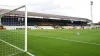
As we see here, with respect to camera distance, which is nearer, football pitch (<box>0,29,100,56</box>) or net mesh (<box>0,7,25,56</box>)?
football pitch (<box>0,29,100,56</box>)

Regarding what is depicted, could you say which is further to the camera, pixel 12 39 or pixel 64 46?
pixel 12 39

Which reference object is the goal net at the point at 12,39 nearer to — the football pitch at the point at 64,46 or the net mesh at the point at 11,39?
the net mesh at the point at 11,39

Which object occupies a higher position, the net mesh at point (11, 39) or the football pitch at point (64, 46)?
the net mesh at point (11, 39)

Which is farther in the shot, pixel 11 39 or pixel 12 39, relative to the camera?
pixel 12 39

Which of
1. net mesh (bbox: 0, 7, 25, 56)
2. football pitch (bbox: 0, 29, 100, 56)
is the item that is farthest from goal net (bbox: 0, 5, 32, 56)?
football pitch (bbox: 0, 29, 100, 56)

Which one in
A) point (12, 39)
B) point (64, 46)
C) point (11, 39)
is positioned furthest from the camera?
point (12, 39)

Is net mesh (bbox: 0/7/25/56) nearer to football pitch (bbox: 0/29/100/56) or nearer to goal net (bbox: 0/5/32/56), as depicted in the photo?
goal net (bbox: 0/5/32/56)

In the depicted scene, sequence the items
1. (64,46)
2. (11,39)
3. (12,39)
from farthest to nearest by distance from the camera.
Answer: (12,39)
(11,39)
(64,46)

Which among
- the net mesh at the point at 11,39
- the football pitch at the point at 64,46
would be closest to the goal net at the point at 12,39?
the net mesh at the point at 11,39

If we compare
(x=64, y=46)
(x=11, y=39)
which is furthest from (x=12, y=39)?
(x=64, y=46)

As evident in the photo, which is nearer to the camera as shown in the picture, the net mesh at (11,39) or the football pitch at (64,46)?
the football pitch at (64,46)

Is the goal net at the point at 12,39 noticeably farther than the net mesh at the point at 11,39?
No

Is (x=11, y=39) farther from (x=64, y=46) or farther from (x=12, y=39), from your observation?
(x=64, y=46)

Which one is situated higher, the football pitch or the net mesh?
the net mesh
